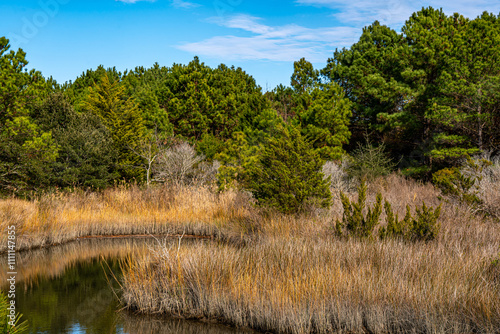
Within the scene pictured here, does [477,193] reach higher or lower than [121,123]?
lower

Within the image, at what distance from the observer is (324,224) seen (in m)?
10.1

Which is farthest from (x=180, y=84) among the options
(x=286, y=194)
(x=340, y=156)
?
(x=286, y=194)

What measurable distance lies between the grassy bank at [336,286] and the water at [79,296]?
0.36 meters

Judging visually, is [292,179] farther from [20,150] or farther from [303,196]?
[20,150]

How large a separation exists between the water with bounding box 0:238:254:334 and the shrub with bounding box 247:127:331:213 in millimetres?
3627

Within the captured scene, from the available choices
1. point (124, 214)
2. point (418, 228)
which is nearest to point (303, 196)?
point (418, 228)

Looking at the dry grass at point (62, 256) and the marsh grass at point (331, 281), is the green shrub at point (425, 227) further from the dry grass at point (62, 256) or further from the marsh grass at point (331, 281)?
the dry grass at point (62, 256)

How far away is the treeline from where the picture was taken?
56.6ft

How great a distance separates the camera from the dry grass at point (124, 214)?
12242mm

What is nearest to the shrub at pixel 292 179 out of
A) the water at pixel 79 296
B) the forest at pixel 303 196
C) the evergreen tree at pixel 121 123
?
the forest at pixel 303 196

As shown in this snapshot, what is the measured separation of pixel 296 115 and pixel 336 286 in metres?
20.9

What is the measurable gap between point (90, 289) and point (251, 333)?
14.4 feet

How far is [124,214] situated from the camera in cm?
1509

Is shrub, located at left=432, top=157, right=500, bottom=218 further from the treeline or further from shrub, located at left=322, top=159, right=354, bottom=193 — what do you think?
shrub, located at left=322, top=159, right=354, bottom=193
